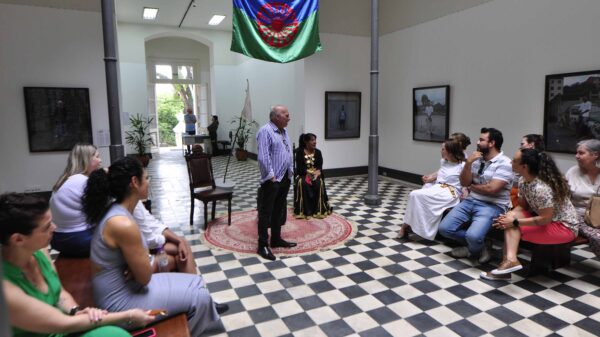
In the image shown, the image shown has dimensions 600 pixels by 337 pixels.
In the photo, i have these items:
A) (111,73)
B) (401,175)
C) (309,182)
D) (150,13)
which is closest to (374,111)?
(309,182)

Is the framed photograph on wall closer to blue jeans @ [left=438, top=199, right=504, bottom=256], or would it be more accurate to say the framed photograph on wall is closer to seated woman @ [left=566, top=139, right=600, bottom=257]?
blue jeans @ [left=438, top=199, right=504, bottom=256]

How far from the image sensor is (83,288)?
2.58 meters

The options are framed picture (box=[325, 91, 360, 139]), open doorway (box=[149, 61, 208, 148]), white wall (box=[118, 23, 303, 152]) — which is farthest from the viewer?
open doorway (box=[149, 61, 208, 148])

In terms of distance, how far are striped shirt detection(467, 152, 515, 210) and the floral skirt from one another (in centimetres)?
228

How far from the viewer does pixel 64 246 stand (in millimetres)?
3174

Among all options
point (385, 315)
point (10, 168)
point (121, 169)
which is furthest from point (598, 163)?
point (10, 168)

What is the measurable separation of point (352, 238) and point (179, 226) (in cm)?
251

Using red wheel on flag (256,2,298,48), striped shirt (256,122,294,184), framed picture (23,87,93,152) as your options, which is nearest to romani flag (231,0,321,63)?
red wheel on flag (256,2,298,48)

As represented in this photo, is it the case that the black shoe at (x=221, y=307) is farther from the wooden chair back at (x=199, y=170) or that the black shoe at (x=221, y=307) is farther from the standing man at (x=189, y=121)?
the standing man at (x=189, y=121)

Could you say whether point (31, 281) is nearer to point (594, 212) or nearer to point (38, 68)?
point (594, 212)

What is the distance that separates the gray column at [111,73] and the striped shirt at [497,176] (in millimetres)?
4210

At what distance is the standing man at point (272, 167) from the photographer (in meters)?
4.11

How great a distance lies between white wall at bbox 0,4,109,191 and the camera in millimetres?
6074

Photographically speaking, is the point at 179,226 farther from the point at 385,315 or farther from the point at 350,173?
the point at 350,173
